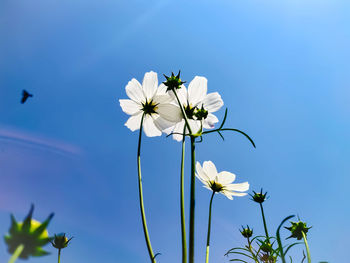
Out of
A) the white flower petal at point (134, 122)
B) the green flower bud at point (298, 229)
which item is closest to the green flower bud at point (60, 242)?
the white flower petal at point (134, 122)

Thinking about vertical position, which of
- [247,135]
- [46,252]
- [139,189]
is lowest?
[46,252]

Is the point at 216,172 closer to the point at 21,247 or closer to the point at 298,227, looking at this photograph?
the point at 298,227

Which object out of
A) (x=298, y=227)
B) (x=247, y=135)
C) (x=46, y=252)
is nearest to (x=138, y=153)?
(x=247, y=135)

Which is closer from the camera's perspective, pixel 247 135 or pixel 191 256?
pixel 191 256

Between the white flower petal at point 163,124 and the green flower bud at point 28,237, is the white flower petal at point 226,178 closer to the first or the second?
the white flower petal at point 163,124

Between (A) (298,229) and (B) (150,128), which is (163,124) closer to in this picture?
(B) (150,128)

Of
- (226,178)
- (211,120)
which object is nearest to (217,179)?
(226,178)
